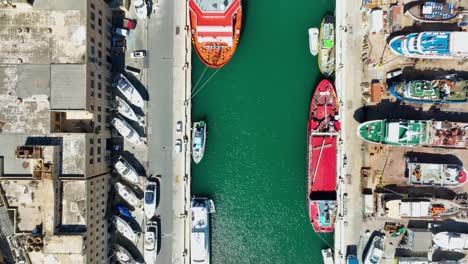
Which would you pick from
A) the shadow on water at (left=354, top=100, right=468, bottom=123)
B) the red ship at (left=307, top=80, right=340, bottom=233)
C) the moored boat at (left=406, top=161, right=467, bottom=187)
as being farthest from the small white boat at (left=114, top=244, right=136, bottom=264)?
the moored boat at (left=406, top=161, right=467, bottom=187)

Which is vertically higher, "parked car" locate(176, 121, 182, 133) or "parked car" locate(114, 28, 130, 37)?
"parked car" locate(114, 28, 130, 37)

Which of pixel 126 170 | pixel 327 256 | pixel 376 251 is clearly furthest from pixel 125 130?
pixel 376 251

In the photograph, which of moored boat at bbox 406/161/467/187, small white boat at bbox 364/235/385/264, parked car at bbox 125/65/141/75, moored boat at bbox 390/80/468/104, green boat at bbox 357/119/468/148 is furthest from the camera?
parked car at bbox 125/65/141/75

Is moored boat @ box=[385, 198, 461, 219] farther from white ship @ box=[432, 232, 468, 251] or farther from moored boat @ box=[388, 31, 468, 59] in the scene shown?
moored boat @ box=[388, 31, 468, 59]

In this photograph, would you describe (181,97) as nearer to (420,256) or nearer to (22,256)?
(22,256)

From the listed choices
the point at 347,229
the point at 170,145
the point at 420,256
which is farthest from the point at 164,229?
the point at 420,256
